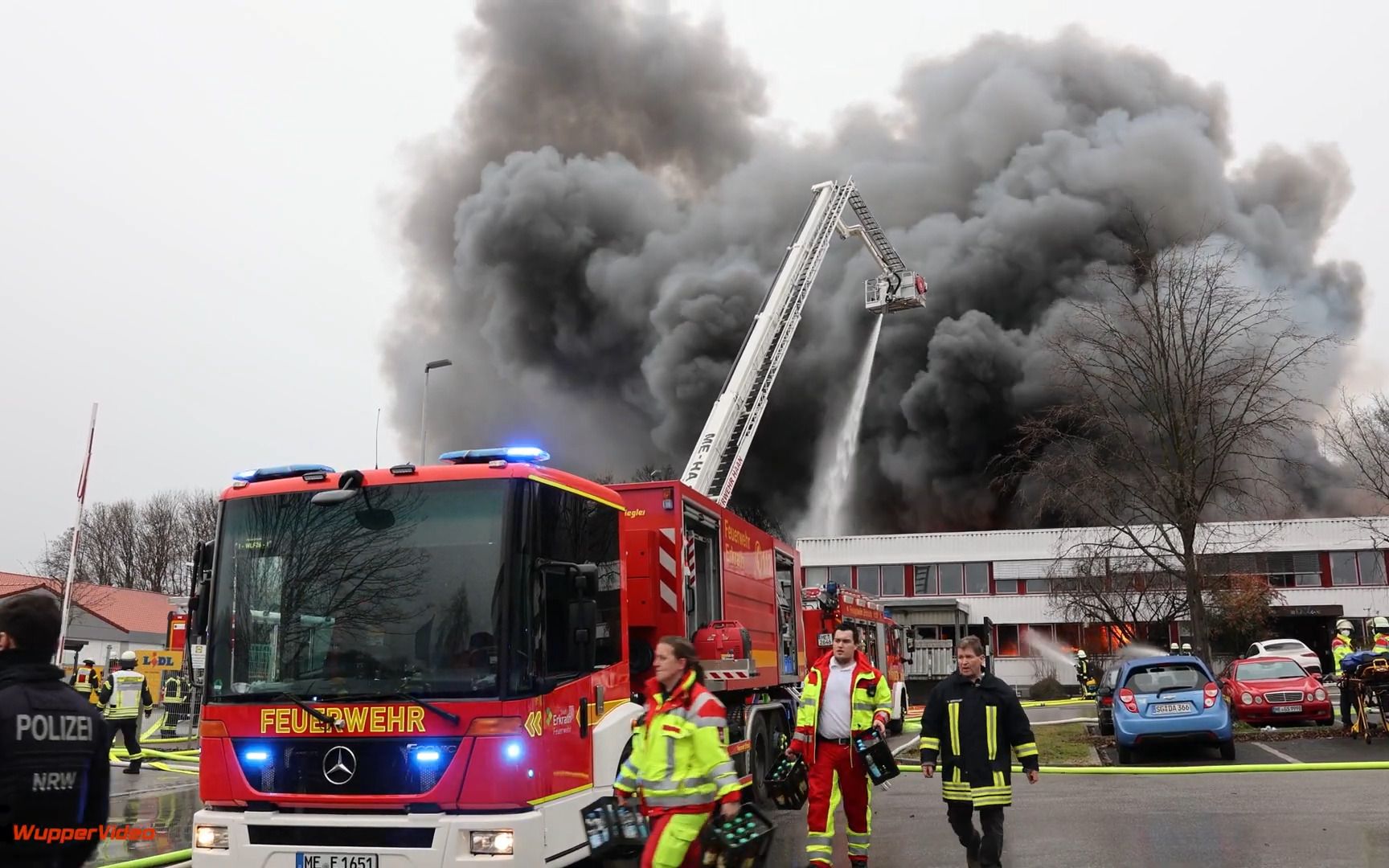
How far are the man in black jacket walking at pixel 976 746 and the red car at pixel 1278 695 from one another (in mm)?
10409

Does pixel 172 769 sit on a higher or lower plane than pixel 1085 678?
lower

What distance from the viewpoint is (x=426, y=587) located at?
577 centimetres

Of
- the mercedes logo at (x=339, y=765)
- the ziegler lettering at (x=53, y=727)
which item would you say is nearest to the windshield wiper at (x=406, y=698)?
the mercedes logo at (x=339, y=765)

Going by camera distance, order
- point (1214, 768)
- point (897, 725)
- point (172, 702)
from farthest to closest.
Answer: point (172, 702) < point (897, 725) < point (1214, 768)

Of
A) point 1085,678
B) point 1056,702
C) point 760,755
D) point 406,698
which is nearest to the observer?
point 406,698

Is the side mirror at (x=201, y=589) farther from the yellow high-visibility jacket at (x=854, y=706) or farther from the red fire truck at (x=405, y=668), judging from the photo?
the yellow high-visibility jacket at (x=854, y=706)

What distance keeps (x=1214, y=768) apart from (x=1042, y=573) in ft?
107

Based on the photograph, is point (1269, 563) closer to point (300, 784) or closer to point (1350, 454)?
point (1350, 454)

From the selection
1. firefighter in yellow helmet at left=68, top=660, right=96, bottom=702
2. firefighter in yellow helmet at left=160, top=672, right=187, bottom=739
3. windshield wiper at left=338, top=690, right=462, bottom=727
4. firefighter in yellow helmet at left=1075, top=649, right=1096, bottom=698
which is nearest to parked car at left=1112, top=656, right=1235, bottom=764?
windshield wiper at left=338, top=690, right=462, bottom=727

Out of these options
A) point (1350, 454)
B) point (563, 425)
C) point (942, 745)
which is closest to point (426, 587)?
point (942, 745)

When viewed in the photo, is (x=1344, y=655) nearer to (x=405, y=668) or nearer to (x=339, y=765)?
(x=405, y=668)

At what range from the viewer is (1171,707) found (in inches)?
488

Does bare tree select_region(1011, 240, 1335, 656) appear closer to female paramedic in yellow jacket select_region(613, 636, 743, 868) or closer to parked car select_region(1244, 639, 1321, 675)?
parked car select_region(1244, 639, 1321, 675)

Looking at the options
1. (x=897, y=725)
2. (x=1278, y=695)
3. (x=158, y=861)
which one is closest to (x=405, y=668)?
(x=158, y=861)
